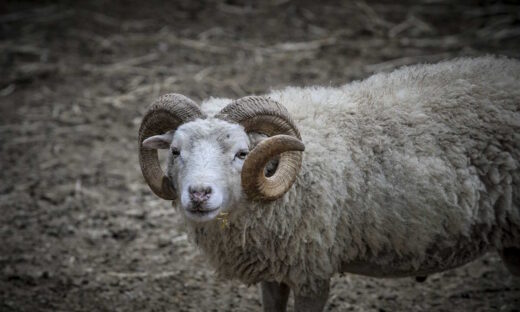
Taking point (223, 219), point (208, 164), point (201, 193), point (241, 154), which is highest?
point (241, 154)

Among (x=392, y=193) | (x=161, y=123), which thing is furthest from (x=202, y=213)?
(x=392, y=193)

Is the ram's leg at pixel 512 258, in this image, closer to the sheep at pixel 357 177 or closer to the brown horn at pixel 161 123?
the sheep at pixel 357 177

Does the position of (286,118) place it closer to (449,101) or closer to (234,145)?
(234,145)

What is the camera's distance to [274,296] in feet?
13.6

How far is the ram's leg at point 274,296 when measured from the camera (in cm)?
415

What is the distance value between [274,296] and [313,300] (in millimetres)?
378

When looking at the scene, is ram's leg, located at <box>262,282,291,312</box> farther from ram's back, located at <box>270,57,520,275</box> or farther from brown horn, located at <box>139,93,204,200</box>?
brown horn, located at <box>139,93,204,200</box>

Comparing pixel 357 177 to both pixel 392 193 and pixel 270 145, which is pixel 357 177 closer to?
pixel 392 193

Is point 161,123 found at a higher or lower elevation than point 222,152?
higher

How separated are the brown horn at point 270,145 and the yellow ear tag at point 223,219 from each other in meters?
0.21

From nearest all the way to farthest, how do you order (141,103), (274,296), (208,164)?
1. (208,164)
2. (274,296)
3. (141,103)

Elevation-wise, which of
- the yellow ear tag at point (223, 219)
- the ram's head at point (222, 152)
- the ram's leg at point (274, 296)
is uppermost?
the ram's head at point (222, 152)

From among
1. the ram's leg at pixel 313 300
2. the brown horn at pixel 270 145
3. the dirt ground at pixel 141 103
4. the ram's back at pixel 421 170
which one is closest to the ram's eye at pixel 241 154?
the brown horn at pixel 270 145

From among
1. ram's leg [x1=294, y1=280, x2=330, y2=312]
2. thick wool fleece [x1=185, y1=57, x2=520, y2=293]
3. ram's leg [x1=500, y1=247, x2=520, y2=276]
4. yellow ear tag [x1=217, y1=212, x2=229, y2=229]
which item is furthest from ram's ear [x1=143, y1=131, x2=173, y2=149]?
ram's leg [x1=500, y1=247, x2=520, y2=276]
